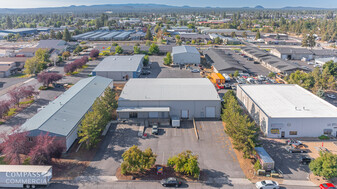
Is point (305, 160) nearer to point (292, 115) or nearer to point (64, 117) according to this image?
point (292, 115)

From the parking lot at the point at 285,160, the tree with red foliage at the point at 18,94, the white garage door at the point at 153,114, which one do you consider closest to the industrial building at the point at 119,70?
the tree with red foliage at the point at 18,94

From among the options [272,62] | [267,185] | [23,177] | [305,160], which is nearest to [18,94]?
[23,177]

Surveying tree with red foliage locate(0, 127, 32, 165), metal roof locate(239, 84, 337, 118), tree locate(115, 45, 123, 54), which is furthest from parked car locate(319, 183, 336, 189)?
tree locate(115, 45, 123, 54)

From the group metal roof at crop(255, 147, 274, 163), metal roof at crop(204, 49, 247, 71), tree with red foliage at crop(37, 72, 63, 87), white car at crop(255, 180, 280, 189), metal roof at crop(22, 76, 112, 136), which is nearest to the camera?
white car at crop(255, 180, 280, 189)

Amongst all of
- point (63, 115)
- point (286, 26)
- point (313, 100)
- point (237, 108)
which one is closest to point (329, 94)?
point (313, 100)

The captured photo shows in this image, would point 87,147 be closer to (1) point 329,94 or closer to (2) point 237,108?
(2) point 237,108

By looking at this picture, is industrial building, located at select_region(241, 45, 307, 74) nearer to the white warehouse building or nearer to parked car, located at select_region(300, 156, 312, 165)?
the white warehouse building

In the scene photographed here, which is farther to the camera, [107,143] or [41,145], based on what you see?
[107,143]
